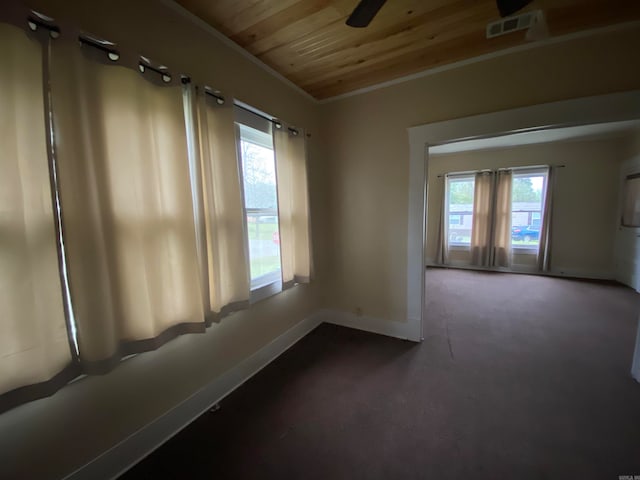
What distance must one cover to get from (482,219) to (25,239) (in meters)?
6.44

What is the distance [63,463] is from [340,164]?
108 inches

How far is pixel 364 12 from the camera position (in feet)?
3.64

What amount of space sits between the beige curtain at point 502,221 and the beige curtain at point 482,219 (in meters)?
0.11

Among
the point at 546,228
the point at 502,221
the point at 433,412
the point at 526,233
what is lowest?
the point at 433,412

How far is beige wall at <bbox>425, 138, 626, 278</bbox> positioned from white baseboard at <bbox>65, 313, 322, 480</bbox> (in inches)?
229

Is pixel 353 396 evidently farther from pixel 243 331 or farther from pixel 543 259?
pixel 543 259

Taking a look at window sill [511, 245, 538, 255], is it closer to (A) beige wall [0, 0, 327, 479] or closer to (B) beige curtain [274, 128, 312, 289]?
(B) beige curtain [274, 128, 312, 289]

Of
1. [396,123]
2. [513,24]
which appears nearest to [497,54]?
[513,24]

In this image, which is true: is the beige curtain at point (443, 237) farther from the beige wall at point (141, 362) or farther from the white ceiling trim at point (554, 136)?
the beige wall at point (141, 362)

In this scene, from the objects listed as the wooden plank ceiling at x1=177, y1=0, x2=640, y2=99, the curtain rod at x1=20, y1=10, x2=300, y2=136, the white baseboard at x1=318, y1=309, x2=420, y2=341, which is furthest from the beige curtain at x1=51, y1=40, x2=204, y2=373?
the white baseboard at x1=318, y1=309, x2=420, y2=341

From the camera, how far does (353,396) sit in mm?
1771

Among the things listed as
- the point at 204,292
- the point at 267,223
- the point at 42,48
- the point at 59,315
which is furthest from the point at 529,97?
the point at 59,315

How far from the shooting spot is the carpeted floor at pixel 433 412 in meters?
1.27

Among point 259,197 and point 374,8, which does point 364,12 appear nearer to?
point 374,8
